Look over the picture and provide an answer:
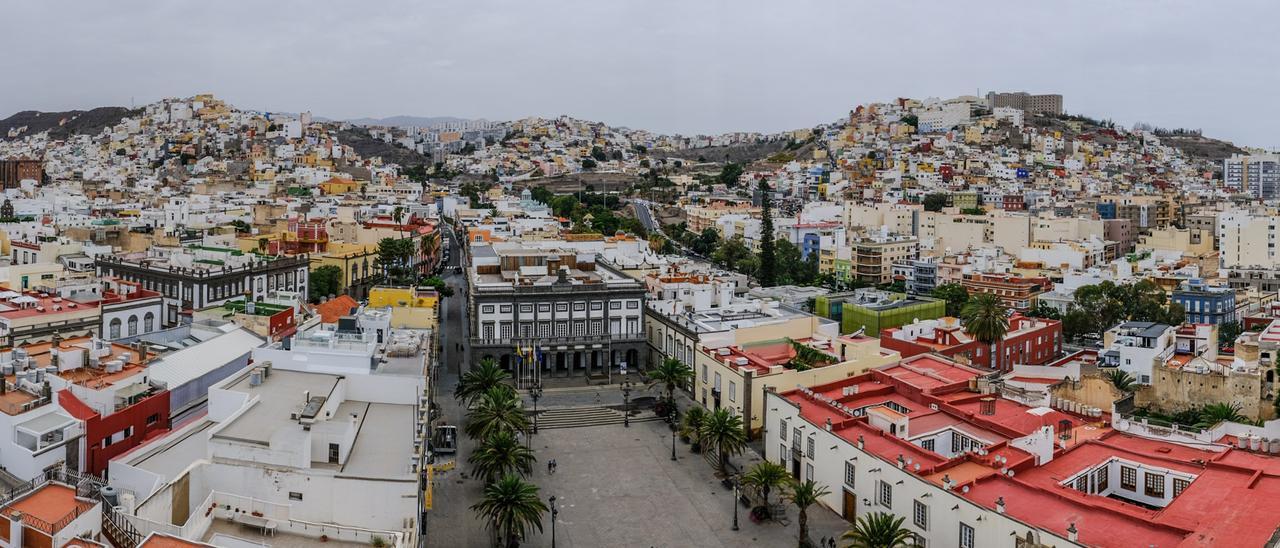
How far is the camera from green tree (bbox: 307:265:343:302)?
55.7 meters

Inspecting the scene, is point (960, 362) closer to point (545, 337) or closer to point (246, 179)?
point (545, 337)

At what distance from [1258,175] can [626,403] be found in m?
141

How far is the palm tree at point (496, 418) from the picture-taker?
30.3 m

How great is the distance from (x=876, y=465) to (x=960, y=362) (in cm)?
1464

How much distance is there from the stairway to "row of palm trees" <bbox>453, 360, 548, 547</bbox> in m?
2.31

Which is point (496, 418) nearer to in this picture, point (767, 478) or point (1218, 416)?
point (767, 478)

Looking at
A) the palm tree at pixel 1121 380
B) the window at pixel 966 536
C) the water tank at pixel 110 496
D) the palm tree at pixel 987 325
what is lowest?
the window at pixel 966 536

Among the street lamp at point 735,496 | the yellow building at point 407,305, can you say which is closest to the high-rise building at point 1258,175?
the yellow building at point 407,305

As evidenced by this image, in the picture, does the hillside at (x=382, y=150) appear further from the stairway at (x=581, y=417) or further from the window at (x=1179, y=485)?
the window at (x=1179, y=485)

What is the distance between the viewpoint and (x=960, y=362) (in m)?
38.0

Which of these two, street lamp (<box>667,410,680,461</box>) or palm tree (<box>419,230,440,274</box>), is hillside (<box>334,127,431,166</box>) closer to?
palm tree (<box>419,230,440,274</box>)

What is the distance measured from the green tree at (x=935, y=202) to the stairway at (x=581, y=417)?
3035 inches

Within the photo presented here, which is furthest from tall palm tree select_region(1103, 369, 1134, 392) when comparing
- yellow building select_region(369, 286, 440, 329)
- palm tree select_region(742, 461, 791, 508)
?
yellow building select_region(369, 286, 440, 329)

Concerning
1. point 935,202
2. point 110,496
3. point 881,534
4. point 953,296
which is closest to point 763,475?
point 881,534
